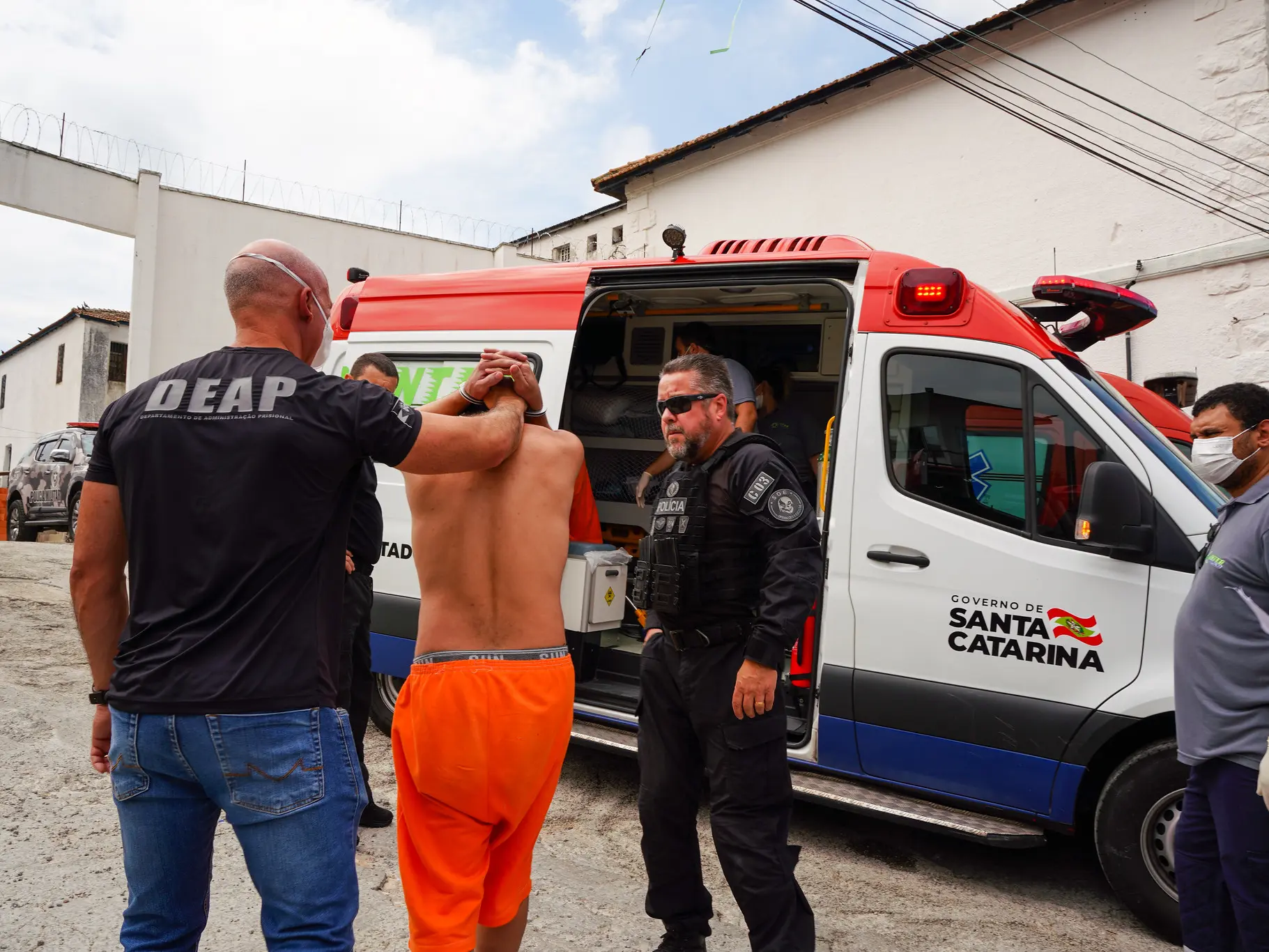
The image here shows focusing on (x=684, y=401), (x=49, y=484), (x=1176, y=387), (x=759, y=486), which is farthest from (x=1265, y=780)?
(x=49, y=484)

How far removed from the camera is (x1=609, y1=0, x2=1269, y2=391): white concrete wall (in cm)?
863

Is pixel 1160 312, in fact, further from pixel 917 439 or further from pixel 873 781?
pixel 873 781

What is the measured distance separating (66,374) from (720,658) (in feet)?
102

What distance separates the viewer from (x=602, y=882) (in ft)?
11.1

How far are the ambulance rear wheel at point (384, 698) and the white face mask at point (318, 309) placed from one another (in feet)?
10.4

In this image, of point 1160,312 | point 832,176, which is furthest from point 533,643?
point 832,176

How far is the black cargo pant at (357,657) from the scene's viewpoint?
353 cm

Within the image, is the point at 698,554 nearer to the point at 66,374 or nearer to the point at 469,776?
the point at 469,776

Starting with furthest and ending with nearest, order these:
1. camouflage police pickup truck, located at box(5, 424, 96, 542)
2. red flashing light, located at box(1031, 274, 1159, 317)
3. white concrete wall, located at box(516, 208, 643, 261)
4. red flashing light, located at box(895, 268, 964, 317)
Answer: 1. white concrete wall, located at box(516, 208, 643, 261)
2. camouflage police pickup truck, located at box(5, 424, 96, 542)
3. red flashing light, located at box(1031, 274, 1159, 317)
4. red flashing light, located at box(895, 268, 964, 317)

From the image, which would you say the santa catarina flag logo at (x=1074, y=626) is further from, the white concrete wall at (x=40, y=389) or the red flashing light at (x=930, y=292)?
the white concrete wall at (x=40, y=389)

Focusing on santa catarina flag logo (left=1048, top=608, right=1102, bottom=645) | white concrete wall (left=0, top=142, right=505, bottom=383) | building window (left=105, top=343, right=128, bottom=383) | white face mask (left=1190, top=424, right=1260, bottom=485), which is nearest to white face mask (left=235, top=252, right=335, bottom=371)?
white face mask (left=1190, top=424, right=1260, bottom=485)

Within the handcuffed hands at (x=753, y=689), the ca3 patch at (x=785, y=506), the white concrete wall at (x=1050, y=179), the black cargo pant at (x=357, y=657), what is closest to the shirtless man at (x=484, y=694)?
the handcuffed hands at (x=753, y=689)

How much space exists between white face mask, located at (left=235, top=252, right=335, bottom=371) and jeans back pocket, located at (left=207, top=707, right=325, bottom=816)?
71 centimetres

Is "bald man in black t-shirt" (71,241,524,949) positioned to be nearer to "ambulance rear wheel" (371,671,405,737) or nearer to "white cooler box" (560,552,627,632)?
"white cooler box" (560,552,627,632)
